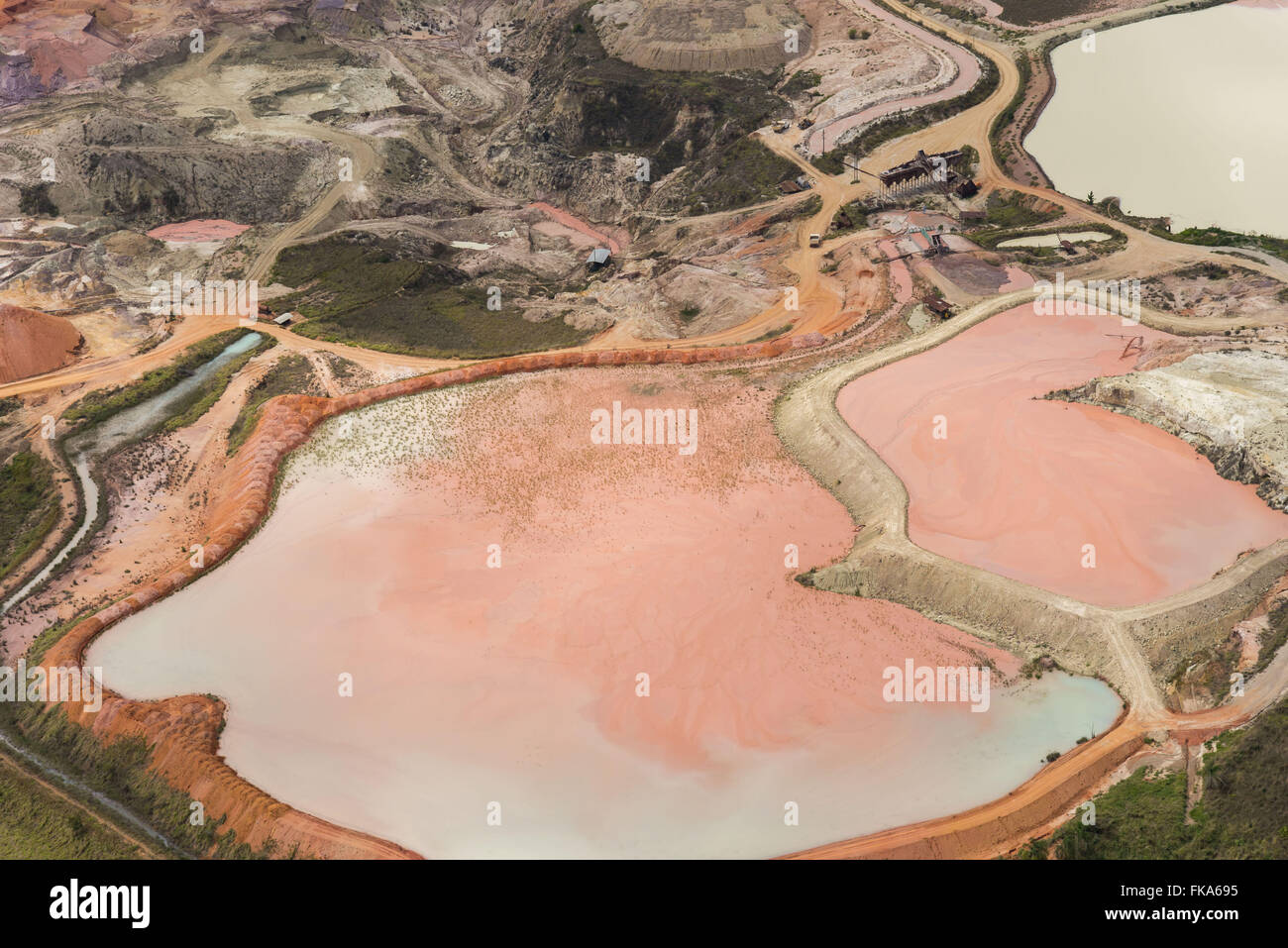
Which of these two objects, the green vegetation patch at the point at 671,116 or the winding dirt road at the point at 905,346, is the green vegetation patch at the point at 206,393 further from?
the green vegetation patch at the point at 671,116

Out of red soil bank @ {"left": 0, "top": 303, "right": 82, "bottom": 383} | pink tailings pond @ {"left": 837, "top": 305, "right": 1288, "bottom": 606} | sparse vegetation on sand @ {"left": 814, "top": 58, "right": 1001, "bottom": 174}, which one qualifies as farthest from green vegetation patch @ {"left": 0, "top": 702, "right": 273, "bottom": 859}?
sparse vegetation on sand @ {"left": 814, "top": 58, "right": 1001, "bottom": 174}

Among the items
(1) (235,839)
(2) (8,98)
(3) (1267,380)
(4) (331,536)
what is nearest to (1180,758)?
(3) (1267,380)

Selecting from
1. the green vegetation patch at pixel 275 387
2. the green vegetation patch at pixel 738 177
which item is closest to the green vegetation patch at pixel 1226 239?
the green vegetation patch at pixel 738 177

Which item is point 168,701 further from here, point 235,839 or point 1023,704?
point 1023,704

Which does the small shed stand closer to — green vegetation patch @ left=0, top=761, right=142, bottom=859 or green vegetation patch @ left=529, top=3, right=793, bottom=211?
green vegetation patch @ left=529, top=3, right=793, bottom=211

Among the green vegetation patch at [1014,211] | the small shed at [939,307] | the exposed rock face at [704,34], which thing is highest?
the exposed rock face at [704,34]
